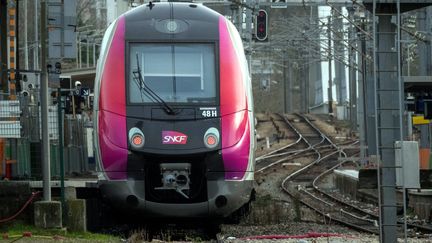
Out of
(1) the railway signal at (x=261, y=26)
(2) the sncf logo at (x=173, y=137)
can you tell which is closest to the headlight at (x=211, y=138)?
(2) the sncf logo at (x=173, y=137)

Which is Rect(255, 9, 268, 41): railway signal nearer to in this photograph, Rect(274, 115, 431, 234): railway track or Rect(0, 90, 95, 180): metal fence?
Rect(274, 115, 431, 234): railway track

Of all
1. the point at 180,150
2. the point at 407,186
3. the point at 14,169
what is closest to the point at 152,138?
the point at 180,150

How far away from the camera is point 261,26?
28.7 m

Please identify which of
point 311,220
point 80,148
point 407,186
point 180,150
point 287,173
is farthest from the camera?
point 287,173

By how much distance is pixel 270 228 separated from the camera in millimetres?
14523

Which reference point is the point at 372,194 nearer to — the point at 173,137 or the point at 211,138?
the point at 211,138

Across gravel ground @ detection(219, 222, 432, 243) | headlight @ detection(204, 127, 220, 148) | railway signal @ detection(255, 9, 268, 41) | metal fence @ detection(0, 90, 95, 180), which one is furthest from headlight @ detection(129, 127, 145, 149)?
railway signal @ detection(255, 9, 268, 41)

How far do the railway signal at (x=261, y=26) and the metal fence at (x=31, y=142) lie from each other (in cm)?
862

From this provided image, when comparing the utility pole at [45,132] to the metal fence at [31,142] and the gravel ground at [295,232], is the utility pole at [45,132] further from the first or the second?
the gravel ground at [295,232]

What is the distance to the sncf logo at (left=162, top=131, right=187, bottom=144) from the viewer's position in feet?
40.7

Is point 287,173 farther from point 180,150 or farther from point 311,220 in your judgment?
point 180,150

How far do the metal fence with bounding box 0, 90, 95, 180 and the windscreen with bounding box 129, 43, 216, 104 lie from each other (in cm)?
163

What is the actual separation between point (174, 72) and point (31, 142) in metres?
5.55

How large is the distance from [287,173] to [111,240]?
67.5ft
